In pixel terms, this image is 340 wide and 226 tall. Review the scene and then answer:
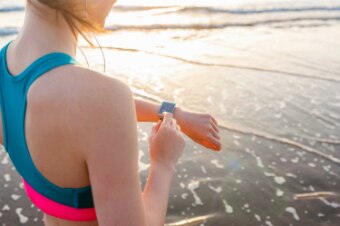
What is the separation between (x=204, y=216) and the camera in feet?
9.38

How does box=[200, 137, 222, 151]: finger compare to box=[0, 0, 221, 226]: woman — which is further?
box=[200, 137, 222, 151]: finger

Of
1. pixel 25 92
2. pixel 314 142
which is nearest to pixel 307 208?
pixel 314 142

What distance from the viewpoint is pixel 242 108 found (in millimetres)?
4766

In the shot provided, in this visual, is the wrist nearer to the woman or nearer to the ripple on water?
the woman

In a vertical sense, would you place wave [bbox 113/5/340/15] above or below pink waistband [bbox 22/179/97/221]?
below

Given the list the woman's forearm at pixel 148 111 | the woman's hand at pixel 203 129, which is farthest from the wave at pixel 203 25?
the woman's hand at pixel 203 129

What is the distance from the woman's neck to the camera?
1159mm

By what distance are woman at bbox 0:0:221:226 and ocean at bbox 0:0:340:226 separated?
1680mm

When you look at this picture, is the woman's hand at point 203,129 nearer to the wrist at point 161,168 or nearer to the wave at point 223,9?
the wrist at point 161,168

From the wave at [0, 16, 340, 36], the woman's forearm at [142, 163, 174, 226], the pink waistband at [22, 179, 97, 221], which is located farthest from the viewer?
the wave at [0, 16, 340, 36]

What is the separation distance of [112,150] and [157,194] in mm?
451

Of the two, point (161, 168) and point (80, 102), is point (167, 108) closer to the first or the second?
point (161, 168)

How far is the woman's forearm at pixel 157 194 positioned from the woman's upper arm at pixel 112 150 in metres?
0.23

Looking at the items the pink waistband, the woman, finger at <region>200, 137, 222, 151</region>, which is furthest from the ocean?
the woman
